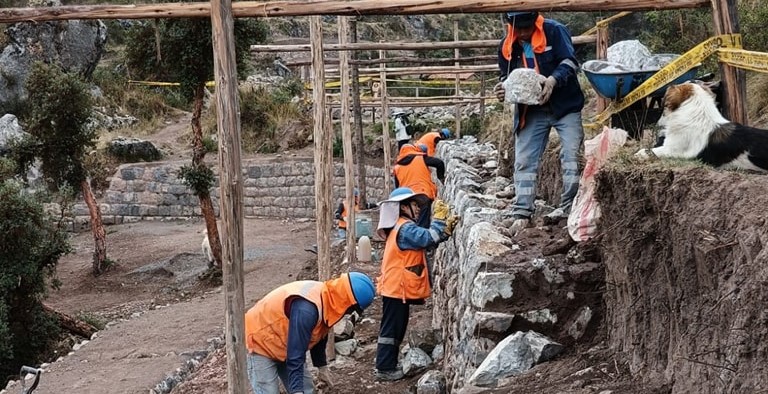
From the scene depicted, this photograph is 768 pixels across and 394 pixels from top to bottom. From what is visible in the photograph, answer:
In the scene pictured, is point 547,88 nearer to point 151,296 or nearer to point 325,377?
point 325,377

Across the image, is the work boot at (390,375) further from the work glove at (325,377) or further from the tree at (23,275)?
the tree at (23,275)

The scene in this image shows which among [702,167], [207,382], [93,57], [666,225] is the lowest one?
[207,382]

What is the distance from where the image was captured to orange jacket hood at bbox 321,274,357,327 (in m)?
5.41

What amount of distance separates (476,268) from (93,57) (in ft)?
82.4

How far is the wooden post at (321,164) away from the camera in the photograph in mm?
7828

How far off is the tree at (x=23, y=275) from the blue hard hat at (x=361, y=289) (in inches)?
314

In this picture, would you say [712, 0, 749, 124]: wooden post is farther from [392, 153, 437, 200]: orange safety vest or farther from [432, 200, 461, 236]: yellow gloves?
[392, 153, 437, 200]: orange safety vest

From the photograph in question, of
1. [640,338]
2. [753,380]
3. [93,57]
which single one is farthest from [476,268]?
[93,57]

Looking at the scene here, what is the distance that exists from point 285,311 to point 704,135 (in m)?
2.77

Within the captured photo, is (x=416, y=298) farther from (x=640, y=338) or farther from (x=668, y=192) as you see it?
(x=668, y=192)

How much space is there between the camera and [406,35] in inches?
1625

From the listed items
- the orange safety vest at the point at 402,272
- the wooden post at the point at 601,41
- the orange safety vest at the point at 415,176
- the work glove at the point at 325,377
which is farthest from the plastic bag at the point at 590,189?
the orange safety vest at the point at 415,176

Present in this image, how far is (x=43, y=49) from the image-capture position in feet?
85.7

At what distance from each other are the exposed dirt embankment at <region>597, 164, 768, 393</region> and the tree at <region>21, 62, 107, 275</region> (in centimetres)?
1422
